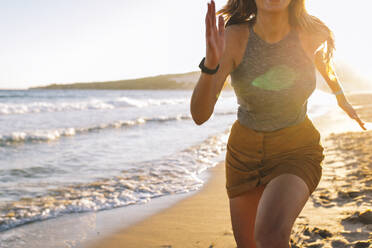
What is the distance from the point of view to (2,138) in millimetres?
11062

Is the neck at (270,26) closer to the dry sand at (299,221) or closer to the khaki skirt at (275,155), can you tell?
the khaki skirt at (275,155)

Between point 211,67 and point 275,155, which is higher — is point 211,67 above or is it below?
above

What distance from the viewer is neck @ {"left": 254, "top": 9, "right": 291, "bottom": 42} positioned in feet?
6.85

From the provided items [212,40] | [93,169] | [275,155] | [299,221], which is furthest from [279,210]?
[93,169]

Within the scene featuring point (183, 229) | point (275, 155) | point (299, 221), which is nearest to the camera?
point (275, 155)

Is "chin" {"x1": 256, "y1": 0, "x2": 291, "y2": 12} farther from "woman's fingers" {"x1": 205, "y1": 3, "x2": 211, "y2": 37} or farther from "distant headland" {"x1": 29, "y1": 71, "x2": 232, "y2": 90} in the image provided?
"distant headland" {"x1": 29, "y1": 71, "x2": 232, "y2": 90}

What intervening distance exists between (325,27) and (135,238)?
2.84 meters

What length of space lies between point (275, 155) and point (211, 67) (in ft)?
2.18

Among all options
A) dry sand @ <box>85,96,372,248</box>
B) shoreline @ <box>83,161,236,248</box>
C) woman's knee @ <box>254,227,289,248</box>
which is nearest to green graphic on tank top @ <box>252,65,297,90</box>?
woman's knee @ <box>254,227,289,248</box>

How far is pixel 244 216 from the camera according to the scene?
2199mm

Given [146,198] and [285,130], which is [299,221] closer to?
[285,130]

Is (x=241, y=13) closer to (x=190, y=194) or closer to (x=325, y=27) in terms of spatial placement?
(x=325, y=27)

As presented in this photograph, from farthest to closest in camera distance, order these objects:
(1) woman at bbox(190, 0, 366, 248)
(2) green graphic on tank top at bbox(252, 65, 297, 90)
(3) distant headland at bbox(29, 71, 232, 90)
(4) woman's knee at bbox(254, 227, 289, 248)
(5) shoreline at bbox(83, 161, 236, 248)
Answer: (3) distant headland at bbox(29, 71, 232, 90) < (5) shoreline at bbox(83, 161, 236, 248) < (2) green graphic on tank top at bbox(252, 65, 297, 90) < (1) woman at bbox(190, 0, 366, 248) < (4) woman's knee at bbox(254, 227, 289, 248)

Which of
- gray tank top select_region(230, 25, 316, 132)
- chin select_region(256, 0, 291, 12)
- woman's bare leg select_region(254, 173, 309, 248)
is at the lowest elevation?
woman's bare leg select_region(254, 173, 309, 248)
